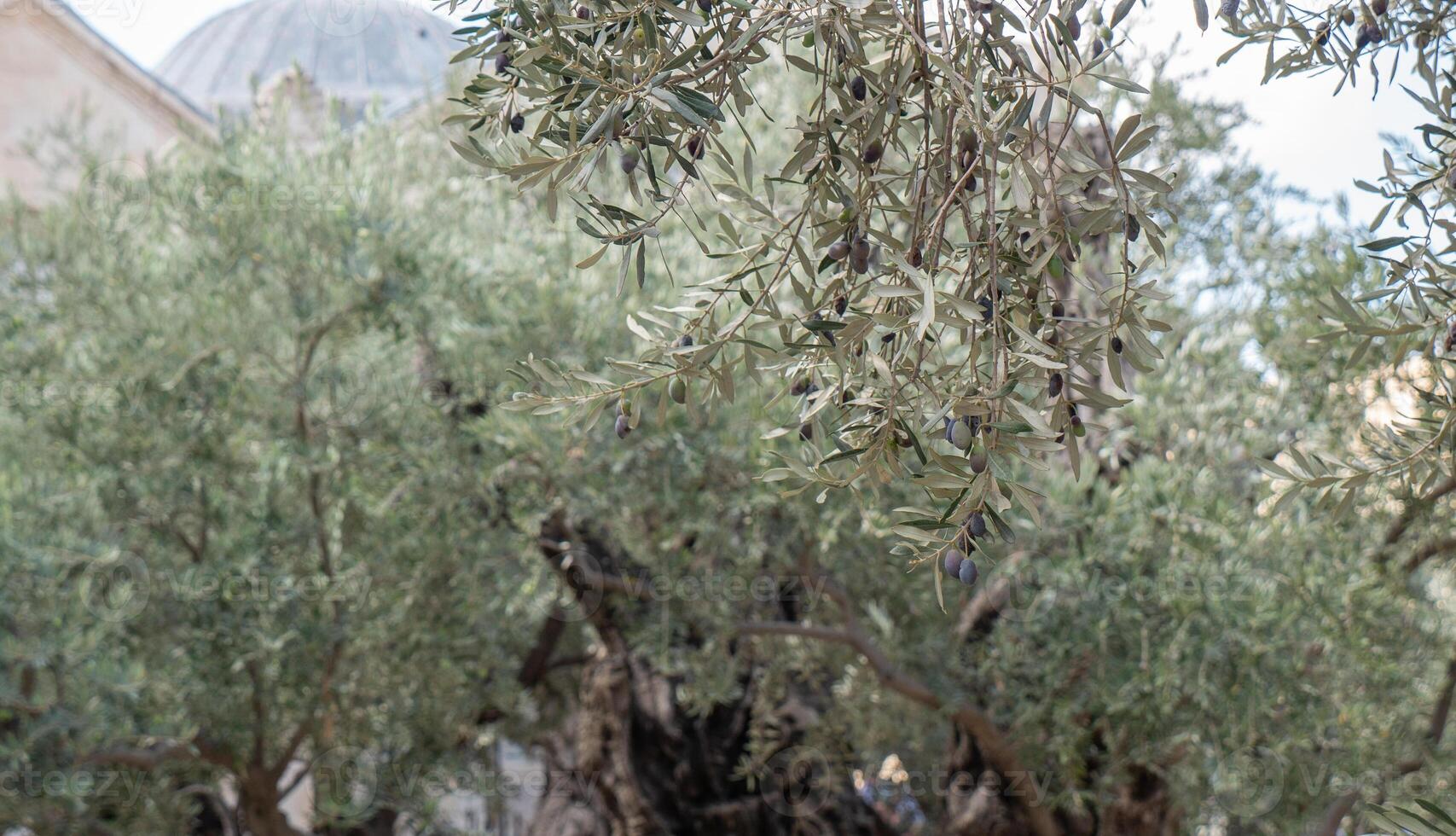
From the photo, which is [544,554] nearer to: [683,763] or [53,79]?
[683,763]

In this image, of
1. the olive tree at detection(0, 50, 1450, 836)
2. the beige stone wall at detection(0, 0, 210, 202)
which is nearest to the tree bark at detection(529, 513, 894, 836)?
the olive tree at detection(0, 50, 1450, 836)

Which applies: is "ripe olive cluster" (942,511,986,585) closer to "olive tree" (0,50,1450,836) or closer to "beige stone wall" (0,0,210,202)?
"olive tree" (0,50,1450,836)

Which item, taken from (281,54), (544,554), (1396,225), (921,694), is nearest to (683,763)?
(544,554)

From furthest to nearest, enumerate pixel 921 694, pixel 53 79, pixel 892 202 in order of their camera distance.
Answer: pixel 53 79 → pixel 921 694 → pixel 892 202

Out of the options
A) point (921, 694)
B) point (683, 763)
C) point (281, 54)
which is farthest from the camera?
point (281, 54)

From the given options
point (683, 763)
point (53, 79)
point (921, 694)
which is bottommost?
point (921, 694)

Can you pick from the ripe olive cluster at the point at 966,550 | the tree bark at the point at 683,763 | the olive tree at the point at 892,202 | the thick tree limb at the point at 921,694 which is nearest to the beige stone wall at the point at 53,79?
the tree bark at the point at 683,763

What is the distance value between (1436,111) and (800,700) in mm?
7320

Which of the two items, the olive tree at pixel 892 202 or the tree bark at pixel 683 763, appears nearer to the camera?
the olive tree at pixel 892 202

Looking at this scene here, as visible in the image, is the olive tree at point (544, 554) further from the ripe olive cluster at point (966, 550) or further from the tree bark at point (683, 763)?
the ripe olive cluster at point (966, 550)

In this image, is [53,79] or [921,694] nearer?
[921,694]

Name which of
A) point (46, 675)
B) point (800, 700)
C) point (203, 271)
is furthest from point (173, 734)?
point (800, 700)

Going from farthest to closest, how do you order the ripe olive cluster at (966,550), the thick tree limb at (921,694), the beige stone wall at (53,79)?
the beige stone wall at (53,79) < the thick tree limb at (921,694) < the ripe olive cluster at (966,550)

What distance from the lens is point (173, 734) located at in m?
6.95
